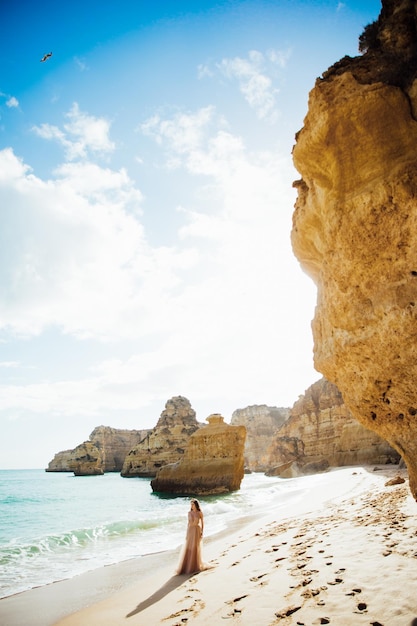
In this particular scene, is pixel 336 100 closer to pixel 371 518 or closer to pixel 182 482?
pixel 371 518

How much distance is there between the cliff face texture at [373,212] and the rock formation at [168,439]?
51.1m

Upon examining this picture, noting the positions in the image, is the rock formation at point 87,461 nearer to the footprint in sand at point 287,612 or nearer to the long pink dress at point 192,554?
the long pink dress at point 192,554

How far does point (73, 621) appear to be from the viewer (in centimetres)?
541

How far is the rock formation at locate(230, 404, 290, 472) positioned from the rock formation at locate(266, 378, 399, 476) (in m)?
32.5

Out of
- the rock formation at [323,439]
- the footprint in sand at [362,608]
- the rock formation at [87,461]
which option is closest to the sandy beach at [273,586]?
the footprint in sand at [362,608]

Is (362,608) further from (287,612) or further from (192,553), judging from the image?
(192,553)

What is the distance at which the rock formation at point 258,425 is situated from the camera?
96062 mm

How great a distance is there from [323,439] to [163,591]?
48055mm

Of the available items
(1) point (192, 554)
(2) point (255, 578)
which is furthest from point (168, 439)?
(2) point (255, 578)

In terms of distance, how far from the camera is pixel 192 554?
7363mm

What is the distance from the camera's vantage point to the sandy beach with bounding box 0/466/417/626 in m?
3.74

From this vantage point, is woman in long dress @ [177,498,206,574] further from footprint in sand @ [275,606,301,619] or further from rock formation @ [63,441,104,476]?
rock formation @ [63,441,104,476]

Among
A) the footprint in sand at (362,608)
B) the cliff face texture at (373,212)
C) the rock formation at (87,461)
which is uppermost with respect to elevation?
the cliff face texture at (373,212)

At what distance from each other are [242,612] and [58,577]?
634 centimetres
